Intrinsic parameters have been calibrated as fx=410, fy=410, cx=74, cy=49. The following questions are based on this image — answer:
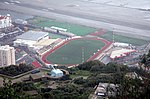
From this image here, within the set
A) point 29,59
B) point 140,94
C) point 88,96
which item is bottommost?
point 29,59

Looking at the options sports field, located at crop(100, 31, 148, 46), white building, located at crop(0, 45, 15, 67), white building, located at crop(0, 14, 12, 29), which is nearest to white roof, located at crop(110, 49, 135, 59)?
sports field, located at crop(100, 31, 148, 46)

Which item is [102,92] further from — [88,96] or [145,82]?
[145,82]

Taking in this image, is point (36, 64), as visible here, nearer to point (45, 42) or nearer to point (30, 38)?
point (45, 42)

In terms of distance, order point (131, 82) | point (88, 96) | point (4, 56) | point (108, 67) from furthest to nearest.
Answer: point (4, 56) → point (108, 67) → point (88, 96) → point (131, 82)

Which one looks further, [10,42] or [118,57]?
[10,42]

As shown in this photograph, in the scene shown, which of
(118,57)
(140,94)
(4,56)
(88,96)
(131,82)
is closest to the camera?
(140,94)

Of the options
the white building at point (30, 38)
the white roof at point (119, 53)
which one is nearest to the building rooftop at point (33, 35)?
the white building at point (30, 38)

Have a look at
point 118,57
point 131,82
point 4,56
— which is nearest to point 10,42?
point 4,56
